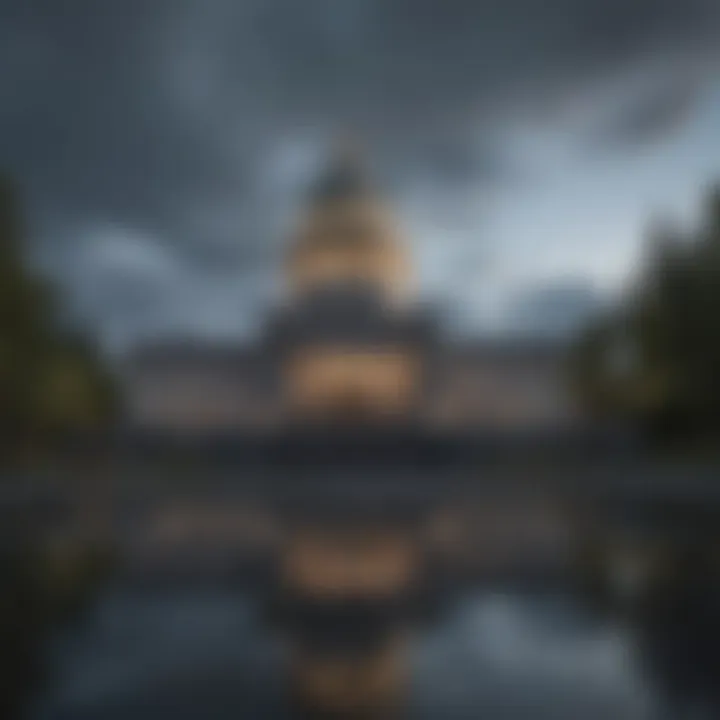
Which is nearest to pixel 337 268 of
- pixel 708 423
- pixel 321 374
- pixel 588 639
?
pixel 321 374

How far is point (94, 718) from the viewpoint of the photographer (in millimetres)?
7156

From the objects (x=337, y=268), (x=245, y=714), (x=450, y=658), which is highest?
(x=337, y=268)

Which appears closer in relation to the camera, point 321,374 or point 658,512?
point 658,512

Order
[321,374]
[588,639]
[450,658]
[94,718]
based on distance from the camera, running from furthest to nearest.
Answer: [321,374] → [588,639] → [450,658] → [94,718]

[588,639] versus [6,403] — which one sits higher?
[6,403]

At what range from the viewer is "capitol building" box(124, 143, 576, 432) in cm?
7462

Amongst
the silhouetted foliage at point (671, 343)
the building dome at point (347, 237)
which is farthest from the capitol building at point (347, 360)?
the silhouetted foliage at point (671, 343)

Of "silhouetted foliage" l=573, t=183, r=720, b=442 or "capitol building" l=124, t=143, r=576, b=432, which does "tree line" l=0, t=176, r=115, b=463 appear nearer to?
"silhouetted foliage" l=573, t=183, r=720, b=442

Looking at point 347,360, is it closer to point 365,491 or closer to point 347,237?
point 347,237

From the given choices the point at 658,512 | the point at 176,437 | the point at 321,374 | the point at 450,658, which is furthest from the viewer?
the point at 321,374

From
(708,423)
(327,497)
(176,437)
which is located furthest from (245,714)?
(176,437)

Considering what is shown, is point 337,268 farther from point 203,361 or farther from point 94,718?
point 94,718

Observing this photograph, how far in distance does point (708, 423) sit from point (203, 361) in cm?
4801

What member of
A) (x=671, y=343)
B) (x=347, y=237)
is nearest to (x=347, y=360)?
(x=347, y=237)
